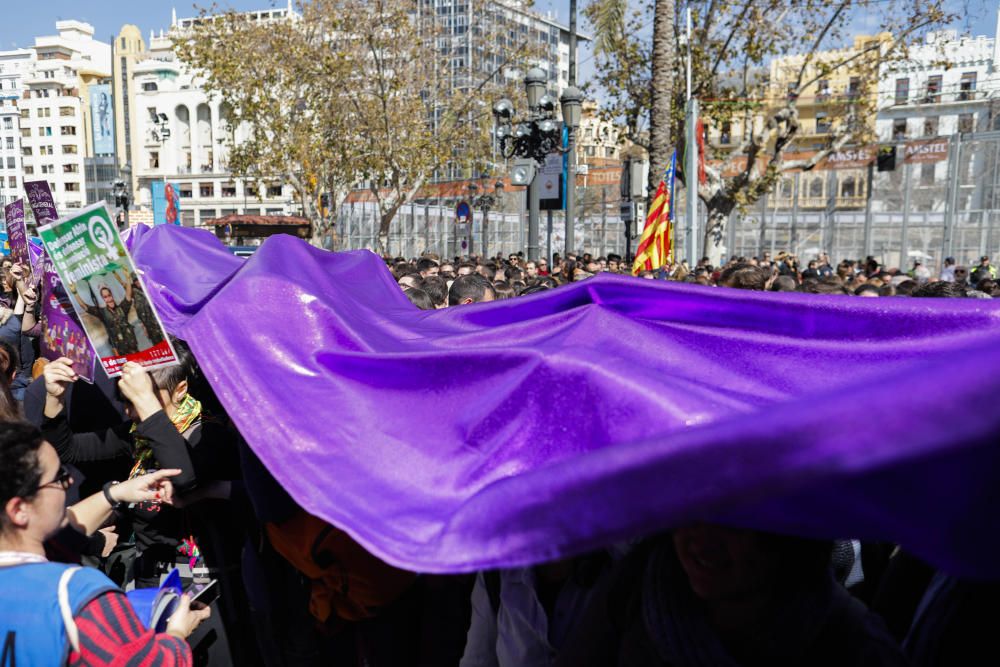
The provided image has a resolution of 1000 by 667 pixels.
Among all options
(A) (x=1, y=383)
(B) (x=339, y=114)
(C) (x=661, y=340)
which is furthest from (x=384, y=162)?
(C) (x=661, y=340)

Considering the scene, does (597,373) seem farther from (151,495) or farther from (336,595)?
(151,495)

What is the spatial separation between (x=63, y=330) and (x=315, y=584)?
1.60m

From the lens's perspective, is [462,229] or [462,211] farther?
[462,229]

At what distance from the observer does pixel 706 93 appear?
64.7 feet

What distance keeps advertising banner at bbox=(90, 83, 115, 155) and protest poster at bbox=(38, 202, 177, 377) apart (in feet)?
297

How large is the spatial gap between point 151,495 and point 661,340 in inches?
77.2

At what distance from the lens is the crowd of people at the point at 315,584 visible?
1604mm

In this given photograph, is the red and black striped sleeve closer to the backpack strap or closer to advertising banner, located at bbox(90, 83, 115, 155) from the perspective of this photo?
the backpack strap

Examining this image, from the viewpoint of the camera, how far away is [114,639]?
6.45 ft

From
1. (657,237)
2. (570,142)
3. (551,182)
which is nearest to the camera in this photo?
(657,237)

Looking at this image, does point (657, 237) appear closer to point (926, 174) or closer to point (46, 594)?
point (46, 594)

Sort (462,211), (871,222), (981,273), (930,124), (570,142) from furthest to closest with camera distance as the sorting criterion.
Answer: (930,124) < (462,211) < (871,222) < (570,142) < (981,273)

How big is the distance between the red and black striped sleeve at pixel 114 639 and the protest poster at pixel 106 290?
38.1 inches

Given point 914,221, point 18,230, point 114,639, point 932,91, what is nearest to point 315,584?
point 114,639
